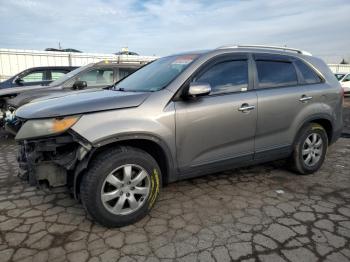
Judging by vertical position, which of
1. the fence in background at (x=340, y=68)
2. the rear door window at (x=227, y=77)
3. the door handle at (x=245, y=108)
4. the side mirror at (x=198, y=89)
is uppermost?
the fence in background at (x=340, y=68)

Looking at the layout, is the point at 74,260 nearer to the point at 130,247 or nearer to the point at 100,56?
the point at 130,247

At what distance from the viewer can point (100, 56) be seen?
16.3 meters

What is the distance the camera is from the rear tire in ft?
14.4

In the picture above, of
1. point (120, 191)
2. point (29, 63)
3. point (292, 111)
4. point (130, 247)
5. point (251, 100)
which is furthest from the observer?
point (29, 63)

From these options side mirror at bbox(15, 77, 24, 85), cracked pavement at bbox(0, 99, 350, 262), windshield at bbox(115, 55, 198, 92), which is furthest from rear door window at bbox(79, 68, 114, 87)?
cracked pavement at bbox(0, 99, 350, 262)

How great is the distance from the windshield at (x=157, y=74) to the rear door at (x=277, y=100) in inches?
39.1

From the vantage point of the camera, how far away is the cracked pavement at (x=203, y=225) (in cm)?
269

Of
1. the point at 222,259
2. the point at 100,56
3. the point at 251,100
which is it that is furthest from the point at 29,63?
the point at 222,259

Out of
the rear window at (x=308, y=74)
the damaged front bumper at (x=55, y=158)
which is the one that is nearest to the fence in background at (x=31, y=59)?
the rear window at (x=308, y=74)

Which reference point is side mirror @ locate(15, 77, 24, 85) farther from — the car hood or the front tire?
the front tire

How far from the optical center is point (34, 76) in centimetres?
940

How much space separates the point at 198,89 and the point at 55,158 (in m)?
1.58

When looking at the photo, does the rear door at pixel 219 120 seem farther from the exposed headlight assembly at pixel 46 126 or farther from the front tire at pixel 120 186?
the exposed headlight assembly at pixel 46 126

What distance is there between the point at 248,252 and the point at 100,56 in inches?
598
